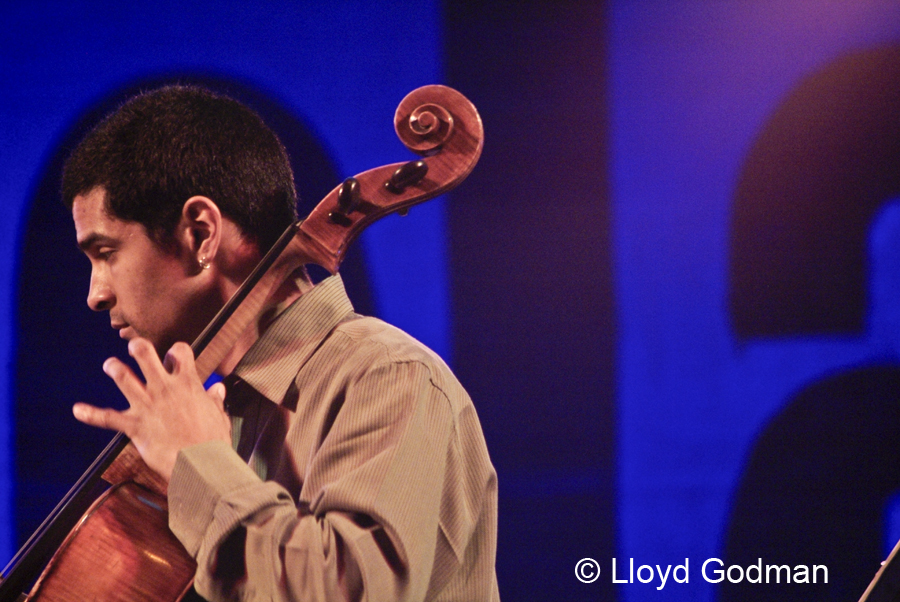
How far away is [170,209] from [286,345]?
27 cm

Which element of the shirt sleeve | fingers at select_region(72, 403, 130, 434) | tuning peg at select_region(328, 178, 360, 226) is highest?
tuning peg at select_region(328, 178, 360, 226)

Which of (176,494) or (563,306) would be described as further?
(563,306)

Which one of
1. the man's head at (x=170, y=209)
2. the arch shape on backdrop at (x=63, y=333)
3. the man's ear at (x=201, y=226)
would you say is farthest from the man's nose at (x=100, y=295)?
the arch shape on backdrop at (x=63, y=333)

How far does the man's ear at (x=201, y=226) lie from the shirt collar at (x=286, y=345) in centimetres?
15

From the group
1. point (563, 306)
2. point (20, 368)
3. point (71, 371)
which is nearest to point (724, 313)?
point (563, 306)

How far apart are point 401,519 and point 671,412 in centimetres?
142

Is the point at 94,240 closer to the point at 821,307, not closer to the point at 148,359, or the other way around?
the point at 148,359

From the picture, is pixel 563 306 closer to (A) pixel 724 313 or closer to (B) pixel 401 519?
(A) pixel 724 313

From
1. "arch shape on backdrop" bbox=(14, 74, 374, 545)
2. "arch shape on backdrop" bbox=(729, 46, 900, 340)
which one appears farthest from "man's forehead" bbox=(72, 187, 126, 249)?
"arch shape on backdrop" bbox=(729, 46, 900, 340)

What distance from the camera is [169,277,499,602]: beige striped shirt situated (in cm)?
78

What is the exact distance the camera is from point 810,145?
6.91ft

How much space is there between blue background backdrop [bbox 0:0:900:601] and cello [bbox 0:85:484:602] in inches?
43.1

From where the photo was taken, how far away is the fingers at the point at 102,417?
0.85 meters

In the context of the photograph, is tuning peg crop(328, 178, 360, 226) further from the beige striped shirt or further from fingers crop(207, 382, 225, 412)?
fingers crop(207, 382, 225, 412)
